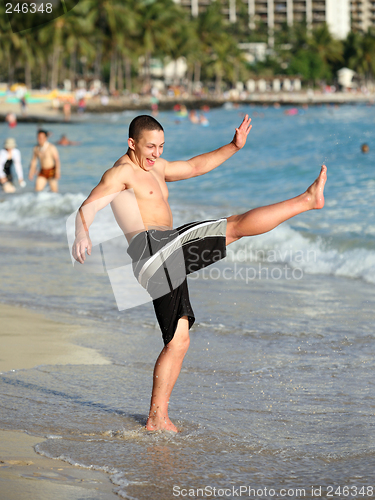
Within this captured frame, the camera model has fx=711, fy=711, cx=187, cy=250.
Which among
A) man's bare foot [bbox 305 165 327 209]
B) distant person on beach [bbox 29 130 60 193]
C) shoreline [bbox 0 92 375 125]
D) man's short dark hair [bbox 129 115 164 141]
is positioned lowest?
man's bare foot [bbox 305 165 327 209]

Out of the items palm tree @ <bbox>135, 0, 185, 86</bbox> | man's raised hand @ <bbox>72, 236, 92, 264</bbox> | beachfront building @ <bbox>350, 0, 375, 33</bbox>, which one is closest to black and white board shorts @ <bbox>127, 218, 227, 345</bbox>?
man's raised hand @ <bbox>72, 236, 92, 264</bbox>

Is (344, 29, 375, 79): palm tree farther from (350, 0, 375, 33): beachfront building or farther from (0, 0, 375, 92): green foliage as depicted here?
(350, 0, 375, 33): beachfront building

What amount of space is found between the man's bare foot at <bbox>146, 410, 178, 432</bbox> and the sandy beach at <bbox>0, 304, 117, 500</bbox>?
60 centimetres

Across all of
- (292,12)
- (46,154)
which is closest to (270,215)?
(46,154)

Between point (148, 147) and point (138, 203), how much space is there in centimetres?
30

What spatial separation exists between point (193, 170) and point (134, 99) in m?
77.2

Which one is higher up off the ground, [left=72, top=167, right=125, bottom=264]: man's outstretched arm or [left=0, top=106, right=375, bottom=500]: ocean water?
[left=72, top=167, right=125, bottom=264]: man's outstretched arm

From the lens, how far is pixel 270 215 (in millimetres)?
3846

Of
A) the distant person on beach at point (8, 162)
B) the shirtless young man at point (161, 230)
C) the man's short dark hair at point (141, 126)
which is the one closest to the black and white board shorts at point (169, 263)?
the shirtless young man at point (161, 230)

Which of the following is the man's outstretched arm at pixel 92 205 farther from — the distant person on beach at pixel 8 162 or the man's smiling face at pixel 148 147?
the distant person on beach at pixel 8 162

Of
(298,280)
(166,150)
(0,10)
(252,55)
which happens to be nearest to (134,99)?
(0,10)

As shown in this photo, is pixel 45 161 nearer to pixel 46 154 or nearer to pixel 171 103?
pixel 46 154

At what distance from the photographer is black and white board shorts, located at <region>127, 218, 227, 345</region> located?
368 centimetres

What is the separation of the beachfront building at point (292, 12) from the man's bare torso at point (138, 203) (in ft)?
486
